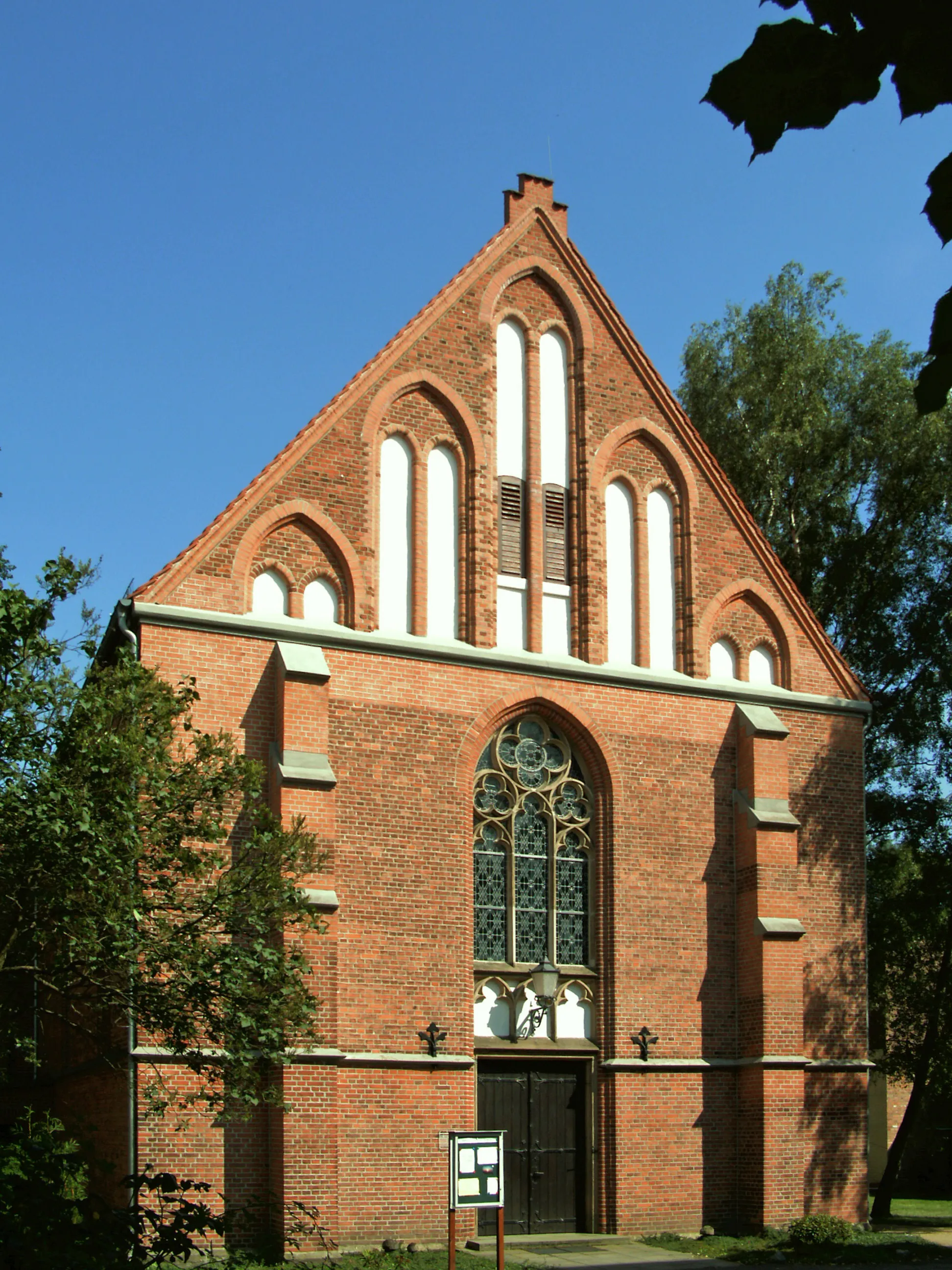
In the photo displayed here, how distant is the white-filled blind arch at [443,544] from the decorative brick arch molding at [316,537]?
1032mm

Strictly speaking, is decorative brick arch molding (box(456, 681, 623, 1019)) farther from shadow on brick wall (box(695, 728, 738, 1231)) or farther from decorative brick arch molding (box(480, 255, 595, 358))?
decorative brick arch molding (box(480, 255, 595, 358))

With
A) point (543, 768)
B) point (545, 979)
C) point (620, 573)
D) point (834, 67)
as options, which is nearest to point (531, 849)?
point (543, 768)

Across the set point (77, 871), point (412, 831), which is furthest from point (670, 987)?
point (77, 871)

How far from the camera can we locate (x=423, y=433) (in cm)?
2075

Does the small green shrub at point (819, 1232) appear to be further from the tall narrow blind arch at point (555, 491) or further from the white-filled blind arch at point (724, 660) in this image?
the tall narrow blind arch at point (555, 491)

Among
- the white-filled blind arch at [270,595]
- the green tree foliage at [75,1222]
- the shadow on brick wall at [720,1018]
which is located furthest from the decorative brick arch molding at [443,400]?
the green tree foliage at [75,1222]

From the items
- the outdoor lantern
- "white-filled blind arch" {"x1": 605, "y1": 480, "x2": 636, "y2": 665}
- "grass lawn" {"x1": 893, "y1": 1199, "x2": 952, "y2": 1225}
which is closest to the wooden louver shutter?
"white-filled blind arch" {"x1": 605, "y1": 480, "x2": 636, "y2": 665}

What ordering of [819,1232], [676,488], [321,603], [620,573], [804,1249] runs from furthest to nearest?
[676,488]
[620,573]
[321,603]
[819,1232]
[804,1249]

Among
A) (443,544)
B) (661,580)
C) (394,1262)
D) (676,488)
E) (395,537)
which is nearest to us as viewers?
(394,1262)

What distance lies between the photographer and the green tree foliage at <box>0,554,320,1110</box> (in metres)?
13.6

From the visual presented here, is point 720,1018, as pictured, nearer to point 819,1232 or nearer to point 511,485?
point 819,1232

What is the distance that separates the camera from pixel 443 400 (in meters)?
20.9

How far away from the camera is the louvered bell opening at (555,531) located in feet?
69.7

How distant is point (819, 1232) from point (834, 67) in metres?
18.0
